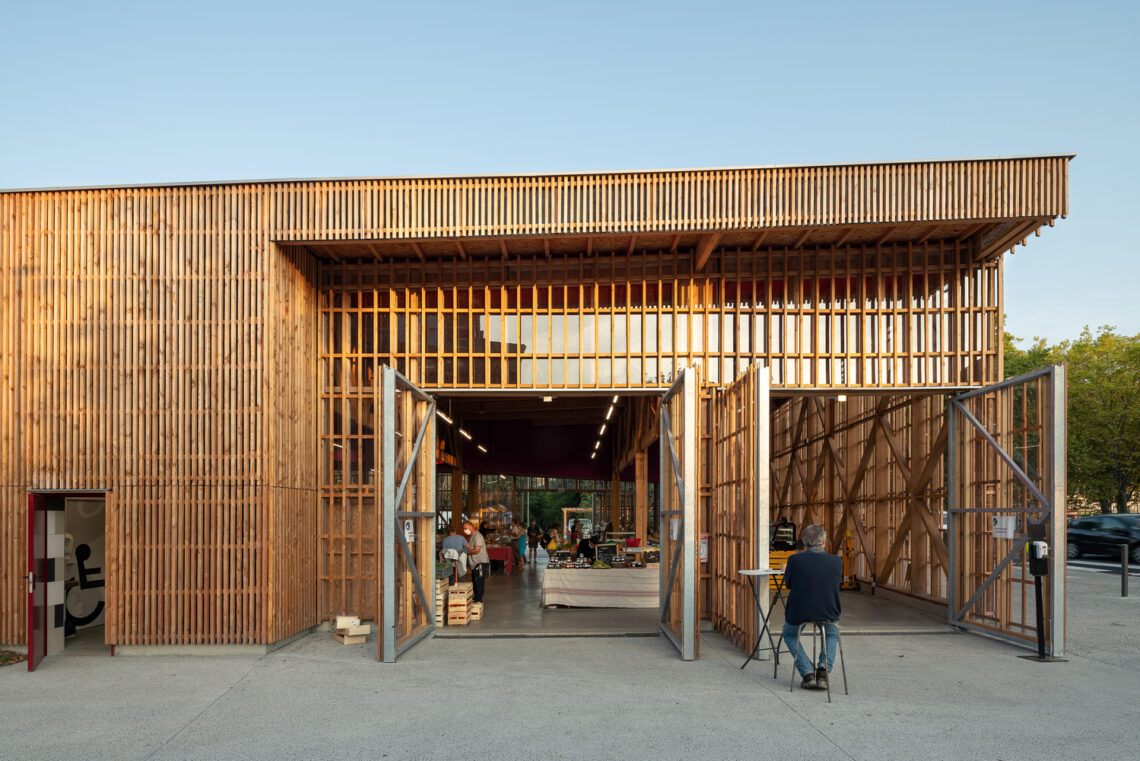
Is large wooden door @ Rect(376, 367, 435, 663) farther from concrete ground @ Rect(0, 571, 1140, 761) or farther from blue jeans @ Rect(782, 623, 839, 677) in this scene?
blue jeans @ Rect(782, 623, 839, 677)

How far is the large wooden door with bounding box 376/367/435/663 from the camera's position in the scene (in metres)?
9.87

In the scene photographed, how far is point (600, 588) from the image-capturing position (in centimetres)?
1495

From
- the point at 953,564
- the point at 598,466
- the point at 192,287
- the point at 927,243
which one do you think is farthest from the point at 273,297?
the point at 598,466

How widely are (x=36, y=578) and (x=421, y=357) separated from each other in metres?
4.94

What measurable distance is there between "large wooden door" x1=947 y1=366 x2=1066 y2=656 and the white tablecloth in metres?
4.74

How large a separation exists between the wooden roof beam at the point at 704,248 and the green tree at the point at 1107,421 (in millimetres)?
25737

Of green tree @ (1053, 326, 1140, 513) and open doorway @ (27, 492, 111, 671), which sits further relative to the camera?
green tree @ (1053, 326, 1140, 513)

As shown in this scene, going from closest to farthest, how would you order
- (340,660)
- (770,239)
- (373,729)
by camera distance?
(373,729) → (340,660) → (770,239)

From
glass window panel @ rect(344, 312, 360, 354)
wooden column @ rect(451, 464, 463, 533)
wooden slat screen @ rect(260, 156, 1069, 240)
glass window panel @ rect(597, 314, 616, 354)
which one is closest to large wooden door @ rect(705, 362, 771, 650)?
glass window panel @ rect(597, 314, 616, 354)

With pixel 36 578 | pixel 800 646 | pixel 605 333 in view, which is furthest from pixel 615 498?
pixel 800 646

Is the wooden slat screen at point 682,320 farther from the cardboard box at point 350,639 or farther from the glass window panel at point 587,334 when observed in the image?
the cardboard box at point 350,639

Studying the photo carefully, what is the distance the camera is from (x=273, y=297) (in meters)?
10.9

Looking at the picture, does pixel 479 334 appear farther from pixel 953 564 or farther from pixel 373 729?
pixel 953 564

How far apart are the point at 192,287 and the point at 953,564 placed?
33.5 feet
